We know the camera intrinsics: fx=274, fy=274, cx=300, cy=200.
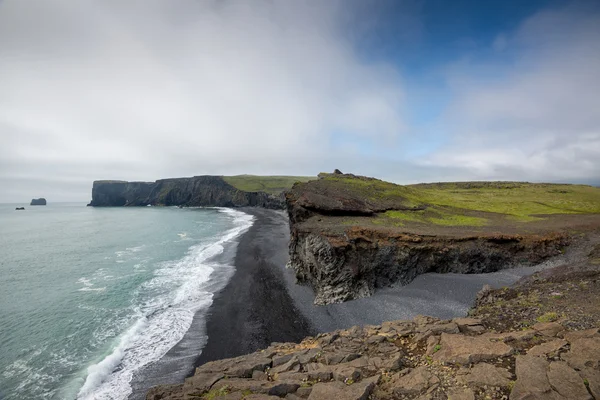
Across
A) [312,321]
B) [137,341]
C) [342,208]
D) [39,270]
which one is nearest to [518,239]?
[342,208]

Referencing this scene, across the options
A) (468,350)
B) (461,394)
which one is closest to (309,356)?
(461,394)

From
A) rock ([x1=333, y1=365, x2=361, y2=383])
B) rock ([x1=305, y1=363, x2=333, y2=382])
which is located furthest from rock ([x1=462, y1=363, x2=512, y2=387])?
rock ([x1=305, y1=363, x2=333, y2=382])

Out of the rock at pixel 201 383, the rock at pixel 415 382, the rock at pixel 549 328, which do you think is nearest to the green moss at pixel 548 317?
the rock at pixel 549 328

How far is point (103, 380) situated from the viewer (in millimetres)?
18172

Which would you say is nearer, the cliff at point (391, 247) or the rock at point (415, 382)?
the rock at point (415, 382)

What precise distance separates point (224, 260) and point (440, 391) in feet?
135

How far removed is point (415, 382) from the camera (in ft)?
32.3

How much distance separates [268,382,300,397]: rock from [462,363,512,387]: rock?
618 centimetres

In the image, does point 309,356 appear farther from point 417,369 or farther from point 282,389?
point 417,369

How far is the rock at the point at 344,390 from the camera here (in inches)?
377

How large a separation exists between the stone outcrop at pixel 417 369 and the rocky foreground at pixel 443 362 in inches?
1.2

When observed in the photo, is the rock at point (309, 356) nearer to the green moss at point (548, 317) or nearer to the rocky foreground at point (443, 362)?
the rocky foreground at point (443, 362)

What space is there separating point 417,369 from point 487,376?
231 centimetres

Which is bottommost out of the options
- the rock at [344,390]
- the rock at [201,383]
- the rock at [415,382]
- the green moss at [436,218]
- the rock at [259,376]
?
the rock at [201,383]
